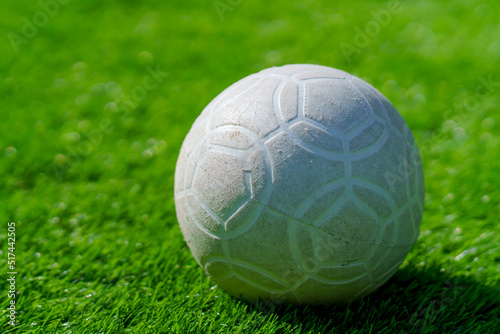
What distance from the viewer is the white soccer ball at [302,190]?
271cm

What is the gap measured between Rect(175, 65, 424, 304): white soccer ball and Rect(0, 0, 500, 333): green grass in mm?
347

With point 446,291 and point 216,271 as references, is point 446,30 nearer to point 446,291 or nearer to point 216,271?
point 446,291

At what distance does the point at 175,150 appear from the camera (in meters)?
5.20

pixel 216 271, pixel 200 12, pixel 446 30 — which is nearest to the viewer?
pixel 216 271

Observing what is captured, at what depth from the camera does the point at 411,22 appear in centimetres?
775

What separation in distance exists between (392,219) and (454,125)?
3030mm

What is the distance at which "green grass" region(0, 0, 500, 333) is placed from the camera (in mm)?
3182

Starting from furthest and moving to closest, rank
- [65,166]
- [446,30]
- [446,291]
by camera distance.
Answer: [446,30] < [65,166] < [446,291]

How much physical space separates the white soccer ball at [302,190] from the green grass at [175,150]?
35cm

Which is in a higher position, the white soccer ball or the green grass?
the white soccer ball

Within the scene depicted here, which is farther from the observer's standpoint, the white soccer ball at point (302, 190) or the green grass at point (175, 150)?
the green grass at point (175, 150)

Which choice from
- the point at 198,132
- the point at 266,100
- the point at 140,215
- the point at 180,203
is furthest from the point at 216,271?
the point at 140,215

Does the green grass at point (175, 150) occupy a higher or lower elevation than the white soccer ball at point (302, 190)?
lower

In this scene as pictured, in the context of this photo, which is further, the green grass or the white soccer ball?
the green grass
